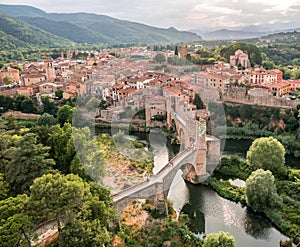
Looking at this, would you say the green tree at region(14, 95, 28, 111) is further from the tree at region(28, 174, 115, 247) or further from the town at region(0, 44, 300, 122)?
the tree at region(28, 174, 115, 247)

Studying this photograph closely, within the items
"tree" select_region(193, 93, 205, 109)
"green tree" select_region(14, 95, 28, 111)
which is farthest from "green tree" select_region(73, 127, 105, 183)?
"green tree" select_region(14, 95, 28, 111)

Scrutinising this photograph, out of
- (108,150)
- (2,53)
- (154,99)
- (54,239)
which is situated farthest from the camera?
(2,53)

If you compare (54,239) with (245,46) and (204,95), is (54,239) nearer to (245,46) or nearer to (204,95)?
(204,95)

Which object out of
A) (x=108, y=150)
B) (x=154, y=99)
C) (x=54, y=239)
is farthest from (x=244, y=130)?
(x=54, y=239)

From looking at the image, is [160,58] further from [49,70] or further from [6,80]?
[6,80]

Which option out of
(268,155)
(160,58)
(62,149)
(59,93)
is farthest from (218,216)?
(59,93)

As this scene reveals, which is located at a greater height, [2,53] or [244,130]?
[2,53]
